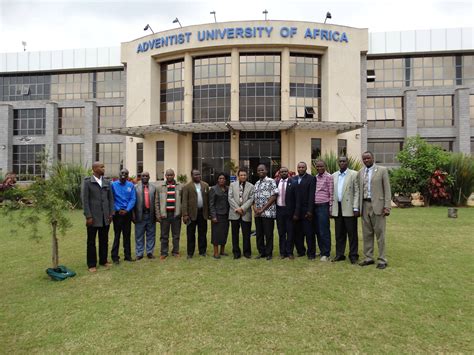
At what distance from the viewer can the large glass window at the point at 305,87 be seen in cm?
2488

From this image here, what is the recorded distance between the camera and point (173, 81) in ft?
87.9

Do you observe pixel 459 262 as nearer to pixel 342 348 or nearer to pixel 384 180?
→ pixel 384 180

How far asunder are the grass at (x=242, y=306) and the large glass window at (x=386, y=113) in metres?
23.0

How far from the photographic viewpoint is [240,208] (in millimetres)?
6867

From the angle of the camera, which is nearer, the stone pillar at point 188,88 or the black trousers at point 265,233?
the black trousers at point 265,233

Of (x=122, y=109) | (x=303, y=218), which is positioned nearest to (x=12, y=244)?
(x=303, y=218)

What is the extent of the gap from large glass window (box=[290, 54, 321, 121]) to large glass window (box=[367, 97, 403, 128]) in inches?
222

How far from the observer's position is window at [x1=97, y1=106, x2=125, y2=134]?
32.2 meters

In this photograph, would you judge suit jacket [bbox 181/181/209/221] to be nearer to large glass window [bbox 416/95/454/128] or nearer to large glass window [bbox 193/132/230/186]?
large glass window [bbox 193/132/230/186]

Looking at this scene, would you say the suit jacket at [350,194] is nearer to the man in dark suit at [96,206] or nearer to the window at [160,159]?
the man in dark suit at [96,206]

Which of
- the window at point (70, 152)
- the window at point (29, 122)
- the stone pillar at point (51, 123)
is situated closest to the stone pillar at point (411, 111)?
the window at point (70, 152)

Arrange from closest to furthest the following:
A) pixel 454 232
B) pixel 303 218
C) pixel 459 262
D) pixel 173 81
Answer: pixel 459 262, pixel 303 218, pixel 454 232, pixel 173 81

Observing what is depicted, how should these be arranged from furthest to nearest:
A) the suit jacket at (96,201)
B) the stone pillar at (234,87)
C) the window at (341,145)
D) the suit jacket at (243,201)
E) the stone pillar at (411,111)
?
the stone pillar at (411,111) < the window at (341,145) < the stone pillar at (234,87) < the suit jacket at (243,201) < the suit jacket at (96,201)

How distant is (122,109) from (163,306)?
3071 centimetres
